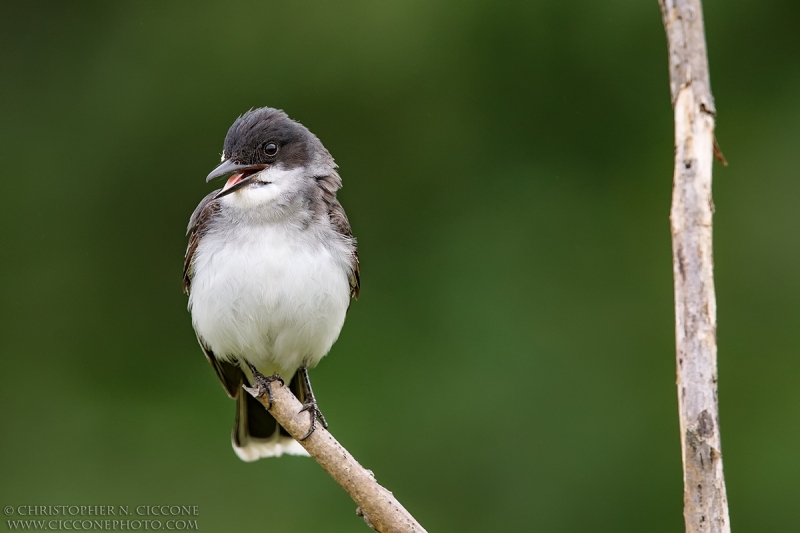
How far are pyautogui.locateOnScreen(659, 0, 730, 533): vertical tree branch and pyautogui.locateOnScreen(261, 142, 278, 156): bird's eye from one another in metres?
1.71

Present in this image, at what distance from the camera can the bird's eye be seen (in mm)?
4332

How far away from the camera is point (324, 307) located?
171 inches

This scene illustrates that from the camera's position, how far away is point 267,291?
4156mm

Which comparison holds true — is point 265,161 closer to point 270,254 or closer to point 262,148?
point 262,148

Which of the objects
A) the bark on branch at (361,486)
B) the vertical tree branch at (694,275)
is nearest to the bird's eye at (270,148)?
the bark on branch at (361,486)

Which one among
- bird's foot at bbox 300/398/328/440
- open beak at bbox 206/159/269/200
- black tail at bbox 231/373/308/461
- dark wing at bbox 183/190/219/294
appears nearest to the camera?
bird's foot at bbox 300/398/328/440

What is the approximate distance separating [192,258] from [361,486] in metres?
1.61

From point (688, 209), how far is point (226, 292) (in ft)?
6.38

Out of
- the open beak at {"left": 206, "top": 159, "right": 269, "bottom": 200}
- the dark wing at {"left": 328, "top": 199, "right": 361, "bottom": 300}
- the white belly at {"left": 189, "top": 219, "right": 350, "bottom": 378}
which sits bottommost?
the white belly at {"left": 189, "top": 219, "right": 350, "bottom": 378}

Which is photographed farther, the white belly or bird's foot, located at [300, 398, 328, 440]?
the white belly

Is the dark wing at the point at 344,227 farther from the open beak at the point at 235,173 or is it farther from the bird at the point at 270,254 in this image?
the open beak at the point at 235,173

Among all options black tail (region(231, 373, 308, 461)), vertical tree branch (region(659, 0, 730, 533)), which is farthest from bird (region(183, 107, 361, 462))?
vertical tree branch (region(659, 0, 730, 533))

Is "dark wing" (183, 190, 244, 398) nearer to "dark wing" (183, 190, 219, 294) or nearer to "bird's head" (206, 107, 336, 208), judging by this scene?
"dark wing" (183, 190, 219, 294)

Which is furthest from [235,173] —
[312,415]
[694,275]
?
[694,275]
